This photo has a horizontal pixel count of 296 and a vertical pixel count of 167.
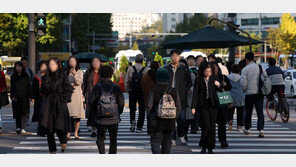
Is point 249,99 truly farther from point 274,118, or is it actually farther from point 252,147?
point 274,118

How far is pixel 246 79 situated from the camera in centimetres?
1224

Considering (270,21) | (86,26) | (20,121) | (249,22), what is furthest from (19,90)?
(249,22)

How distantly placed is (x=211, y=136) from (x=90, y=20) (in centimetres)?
8489

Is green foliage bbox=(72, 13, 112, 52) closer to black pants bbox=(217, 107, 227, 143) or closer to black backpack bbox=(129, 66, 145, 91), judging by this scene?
black backpack bbox=(129, 66, 145, 91)

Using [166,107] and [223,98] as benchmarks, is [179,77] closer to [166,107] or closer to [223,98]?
[223,98]

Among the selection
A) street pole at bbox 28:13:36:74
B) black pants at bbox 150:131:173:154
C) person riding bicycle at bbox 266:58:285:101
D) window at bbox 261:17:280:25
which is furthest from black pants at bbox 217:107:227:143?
window at bbox 261:17:280:25

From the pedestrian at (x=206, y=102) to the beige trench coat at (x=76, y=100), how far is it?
11.2 feet

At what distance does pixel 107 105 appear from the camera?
7883 mm

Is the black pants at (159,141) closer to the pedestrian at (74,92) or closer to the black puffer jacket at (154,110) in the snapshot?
the black puffer jacket at (154,110)

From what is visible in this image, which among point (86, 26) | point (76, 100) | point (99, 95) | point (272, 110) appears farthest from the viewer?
point (86, 26)

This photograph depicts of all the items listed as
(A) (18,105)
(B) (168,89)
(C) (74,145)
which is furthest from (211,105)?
(A) (18,105)

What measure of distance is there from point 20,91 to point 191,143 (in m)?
4.50

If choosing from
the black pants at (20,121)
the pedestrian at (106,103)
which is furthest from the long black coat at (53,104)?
the black pants at (20,121)

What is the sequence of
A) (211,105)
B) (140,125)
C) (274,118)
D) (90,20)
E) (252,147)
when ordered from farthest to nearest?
(90,20) → (274,118) → (140,125) → (252,147) → (211,105)
